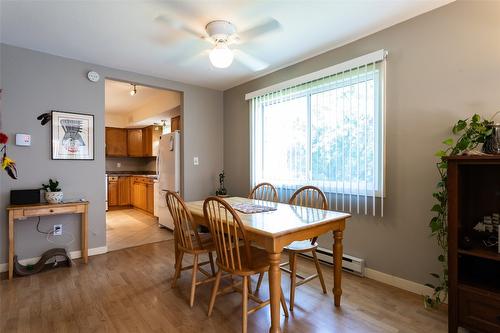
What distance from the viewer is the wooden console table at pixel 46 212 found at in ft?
8.40

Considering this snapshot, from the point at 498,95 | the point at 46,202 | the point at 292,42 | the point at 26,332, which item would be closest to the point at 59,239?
the point at 46,202

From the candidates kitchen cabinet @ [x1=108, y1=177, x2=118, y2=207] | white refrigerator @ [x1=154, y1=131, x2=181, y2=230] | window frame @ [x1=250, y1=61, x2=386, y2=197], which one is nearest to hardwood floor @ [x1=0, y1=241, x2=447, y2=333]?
window frame @ [x1=250, y1=61, x2=386, y2=197]

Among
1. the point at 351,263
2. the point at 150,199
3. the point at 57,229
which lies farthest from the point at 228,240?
the point at 150,199

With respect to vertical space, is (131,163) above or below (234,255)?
above

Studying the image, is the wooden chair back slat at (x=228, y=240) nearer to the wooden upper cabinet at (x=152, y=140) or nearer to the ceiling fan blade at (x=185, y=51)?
the ceiling fan blade at (x=185, y=51)

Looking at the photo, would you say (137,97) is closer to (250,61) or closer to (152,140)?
(152,140)

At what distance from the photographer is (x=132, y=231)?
4418 millimetres

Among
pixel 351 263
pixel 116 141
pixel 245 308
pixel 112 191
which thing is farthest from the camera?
pixel 116 141

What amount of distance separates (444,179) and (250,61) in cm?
241

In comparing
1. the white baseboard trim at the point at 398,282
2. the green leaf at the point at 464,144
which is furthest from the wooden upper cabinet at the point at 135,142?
the green leaf at the point at 464,144

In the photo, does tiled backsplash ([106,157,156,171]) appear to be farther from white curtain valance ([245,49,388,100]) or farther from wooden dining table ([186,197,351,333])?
wooden dining table ([186,197,351,333])

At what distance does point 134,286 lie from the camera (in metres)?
2.41

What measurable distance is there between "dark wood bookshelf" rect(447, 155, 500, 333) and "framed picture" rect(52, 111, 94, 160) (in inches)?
145

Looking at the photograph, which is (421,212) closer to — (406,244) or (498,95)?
(406,244)
